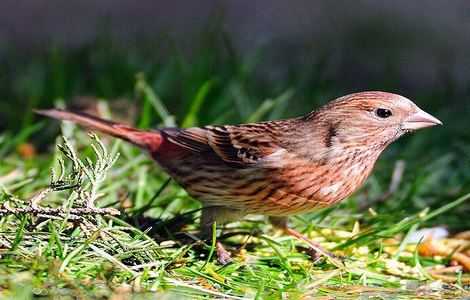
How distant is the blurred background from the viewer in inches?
272

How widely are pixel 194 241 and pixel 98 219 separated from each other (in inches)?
26.0

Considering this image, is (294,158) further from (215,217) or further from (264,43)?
(264,43)

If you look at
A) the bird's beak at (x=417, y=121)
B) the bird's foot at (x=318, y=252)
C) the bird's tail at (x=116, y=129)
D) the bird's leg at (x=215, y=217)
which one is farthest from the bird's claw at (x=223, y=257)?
the bird's beak at (x=417, y=121)

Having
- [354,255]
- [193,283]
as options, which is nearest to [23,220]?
[193,283]

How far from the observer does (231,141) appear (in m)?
5.22

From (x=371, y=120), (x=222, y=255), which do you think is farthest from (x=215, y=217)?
(x=371, y=120)

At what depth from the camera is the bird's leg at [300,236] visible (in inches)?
192

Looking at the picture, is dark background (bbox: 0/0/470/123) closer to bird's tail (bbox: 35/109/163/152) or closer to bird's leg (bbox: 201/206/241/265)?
bird's tail (bbox: 35/109/163/152)

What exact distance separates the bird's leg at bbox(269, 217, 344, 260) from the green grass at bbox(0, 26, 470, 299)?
63mm

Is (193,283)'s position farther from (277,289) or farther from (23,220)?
(23,220)

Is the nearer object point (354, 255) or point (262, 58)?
point (354, 255)

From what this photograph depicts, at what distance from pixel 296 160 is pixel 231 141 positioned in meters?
0.47

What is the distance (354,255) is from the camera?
16.7 ft

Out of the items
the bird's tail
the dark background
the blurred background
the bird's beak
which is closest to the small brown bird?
the bird's beak
